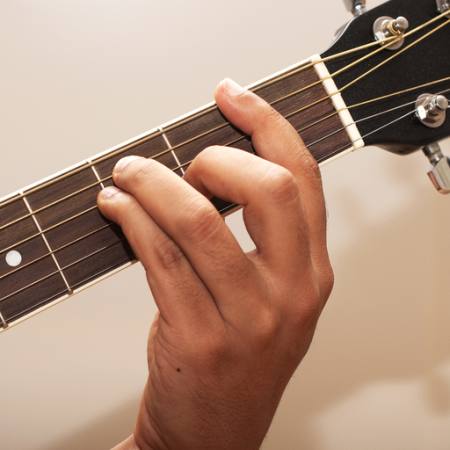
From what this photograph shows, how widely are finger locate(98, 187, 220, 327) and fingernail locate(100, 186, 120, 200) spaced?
0.9 inches

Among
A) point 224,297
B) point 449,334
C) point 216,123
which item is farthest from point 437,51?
point 449,334

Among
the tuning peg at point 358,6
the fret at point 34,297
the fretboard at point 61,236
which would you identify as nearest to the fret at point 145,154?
the fretboard at point 61,236

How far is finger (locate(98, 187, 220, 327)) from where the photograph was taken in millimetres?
472

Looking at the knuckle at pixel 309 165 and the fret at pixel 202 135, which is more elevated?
the fret at pixel 202 135

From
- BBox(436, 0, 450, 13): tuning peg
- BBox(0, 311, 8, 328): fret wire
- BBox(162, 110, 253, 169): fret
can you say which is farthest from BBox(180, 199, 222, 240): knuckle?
BBox(436, 0, 450, 13): tuning peg

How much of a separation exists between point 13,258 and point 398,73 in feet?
1.45

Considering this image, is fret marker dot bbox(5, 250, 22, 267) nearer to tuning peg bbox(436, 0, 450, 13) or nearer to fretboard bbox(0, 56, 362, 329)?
fretboard bbox(0, 56, 362, 329)

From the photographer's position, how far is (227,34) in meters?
0.88

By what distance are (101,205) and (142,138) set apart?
0.08 meters

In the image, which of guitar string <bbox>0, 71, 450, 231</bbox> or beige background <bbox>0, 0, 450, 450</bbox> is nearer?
guitar string <bbox>0, 71, 450, 231</bbox>

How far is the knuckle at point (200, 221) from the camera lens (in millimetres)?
452

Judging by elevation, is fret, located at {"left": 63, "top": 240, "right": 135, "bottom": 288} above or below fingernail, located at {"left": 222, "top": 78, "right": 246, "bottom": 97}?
below

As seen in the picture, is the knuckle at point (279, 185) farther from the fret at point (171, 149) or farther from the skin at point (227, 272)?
the fret at point (171, 149)

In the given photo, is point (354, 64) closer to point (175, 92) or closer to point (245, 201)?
point (245, 201)
